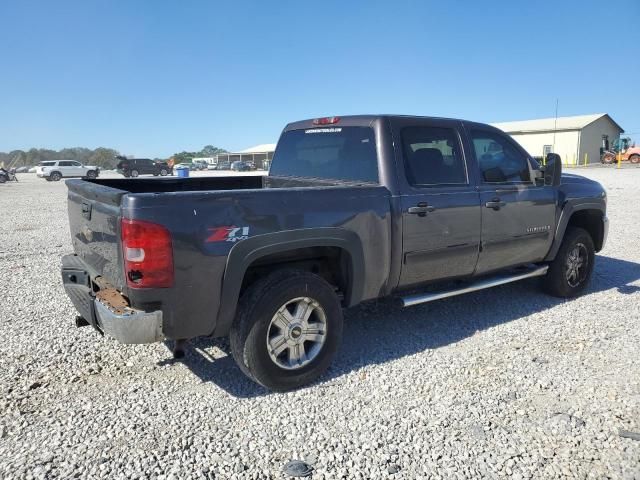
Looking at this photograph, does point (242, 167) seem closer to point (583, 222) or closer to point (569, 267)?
point (583, 222)

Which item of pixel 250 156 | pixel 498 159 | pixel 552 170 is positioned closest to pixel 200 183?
pixel 498 159

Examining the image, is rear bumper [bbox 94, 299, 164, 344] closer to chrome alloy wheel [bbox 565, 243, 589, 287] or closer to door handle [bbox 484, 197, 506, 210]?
door handle [bbox 484, 197, 506, 210]

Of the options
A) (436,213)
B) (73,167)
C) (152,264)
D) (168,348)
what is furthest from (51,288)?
(73,167)

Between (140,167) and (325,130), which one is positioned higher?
(140,167)

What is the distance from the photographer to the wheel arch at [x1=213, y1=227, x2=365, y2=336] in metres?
3.10

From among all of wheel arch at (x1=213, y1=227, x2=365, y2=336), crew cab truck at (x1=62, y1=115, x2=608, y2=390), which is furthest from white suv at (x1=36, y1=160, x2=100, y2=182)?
wheel arch at (x1=213, y1=227, x2=365, y2=336)

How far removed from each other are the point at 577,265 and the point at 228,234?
175 inches

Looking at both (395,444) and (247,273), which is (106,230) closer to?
(247,273)

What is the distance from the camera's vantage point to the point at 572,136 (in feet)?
178

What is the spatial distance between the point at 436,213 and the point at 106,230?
8.28 feet

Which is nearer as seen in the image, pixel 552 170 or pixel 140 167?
pixel 552 170

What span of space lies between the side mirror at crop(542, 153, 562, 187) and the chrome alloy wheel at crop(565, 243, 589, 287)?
104cm

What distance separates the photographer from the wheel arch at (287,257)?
3.10m

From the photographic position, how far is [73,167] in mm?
42312
